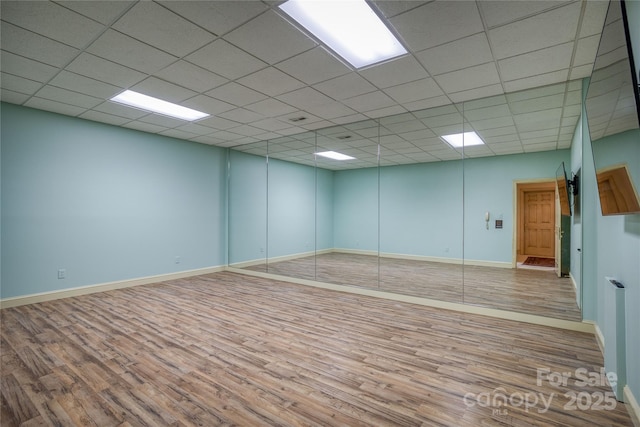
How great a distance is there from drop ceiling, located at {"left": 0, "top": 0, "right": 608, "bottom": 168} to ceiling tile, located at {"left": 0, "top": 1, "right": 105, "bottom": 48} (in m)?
0.01

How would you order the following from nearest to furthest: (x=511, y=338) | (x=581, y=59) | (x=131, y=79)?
(x=581, y=59)
(x=511, y=338)
(x=131, y=79)

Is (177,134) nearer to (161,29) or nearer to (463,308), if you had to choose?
(161,29)

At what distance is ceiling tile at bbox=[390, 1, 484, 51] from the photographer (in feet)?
7.37

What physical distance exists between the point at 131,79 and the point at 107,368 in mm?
3013

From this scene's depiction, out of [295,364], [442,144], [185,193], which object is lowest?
[295,364]

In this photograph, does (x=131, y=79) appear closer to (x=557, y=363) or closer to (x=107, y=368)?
(x=107, y=368)

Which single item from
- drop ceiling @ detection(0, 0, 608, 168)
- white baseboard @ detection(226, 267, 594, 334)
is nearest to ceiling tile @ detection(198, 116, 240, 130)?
drop ceiling @ detection(0, 0, 608, 168)

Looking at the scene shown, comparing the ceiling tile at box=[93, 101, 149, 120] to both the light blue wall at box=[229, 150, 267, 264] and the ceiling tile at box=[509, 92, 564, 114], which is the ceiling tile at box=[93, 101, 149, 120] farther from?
the ceiling tile at box=[509, 92, 564, 114]

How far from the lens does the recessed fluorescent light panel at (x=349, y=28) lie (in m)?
2.31

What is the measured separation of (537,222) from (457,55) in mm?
4374

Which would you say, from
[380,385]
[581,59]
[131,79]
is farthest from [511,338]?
[131,79]

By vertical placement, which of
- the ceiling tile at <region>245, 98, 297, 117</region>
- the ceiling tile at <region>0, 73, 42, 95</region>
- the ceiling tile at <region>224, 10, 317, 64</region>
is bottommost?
the ceiling tile at <region>0, 73, 42, 95</region>

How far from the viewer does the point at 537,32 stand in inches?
99.3

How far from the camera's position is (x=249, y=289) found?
5.38 m
